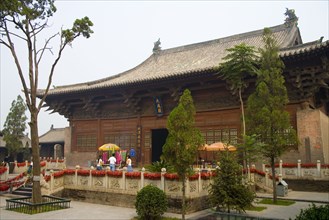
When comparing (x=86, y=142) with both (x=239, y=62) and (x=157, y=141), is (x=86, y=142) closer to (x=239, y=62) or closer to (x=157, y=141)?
(x=157, y=141)

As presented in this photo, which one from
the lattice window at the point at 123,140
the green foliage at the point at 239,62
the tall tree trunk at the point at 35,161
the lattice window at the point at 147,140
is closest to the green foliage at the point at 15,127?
the lattice window at the point at 123,140

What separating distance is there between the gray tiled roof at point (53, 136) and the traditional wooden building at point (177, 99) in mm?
12865

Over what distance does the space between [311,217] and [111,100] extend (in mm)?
17758

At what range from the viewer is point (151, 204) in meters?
9.16

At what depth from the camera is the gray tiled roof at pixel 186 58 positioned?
1992 centimetres

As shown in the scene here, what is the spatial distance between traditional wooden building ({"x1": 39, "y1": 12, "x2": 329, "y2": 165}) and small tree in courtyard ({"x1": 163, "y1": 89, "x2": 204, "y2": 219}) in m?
6.38

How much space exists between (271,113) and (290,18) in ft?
37.1

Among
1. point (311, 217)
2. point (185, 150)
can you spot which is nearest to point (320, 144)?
point (185, 150)

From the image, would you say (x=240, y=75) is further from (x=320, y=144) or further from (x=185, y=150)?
(x=185, y=150)

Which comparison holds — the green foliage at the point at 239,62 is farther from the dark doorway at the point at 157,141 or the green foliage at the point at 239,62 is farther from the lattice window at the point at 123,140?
the lattice window at the point at 123,140

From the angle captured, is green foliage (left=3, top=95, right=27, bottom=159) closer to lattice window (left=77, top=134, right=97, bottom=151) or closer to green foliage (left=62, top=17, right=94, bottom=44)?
lattice window (left=77, top=134, right=97, bottom=151)

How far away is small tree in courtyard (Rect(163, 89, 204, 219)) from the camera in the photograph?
8852 millimetres

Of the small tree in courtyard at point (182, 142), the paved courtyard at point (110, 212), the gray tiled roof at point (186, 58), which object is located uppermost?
the gray tiled roof at point (186, 58)

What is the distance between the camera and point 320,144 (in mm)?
14406
